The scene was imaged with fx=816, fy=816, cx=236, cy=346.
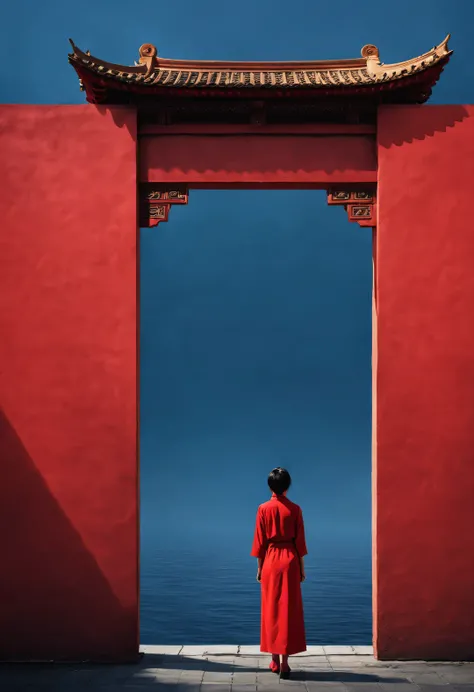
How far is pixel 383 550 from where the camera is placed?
5473 millimetres

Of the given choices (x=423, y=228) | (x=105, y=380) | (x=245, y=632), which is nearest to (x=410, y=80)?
(x=423, y=228)

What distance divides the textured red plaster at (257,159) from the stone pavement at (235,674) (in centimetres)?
327

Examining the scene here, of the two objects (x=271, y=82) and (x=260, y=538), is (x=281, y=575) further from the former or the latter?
(x=271, y=82)

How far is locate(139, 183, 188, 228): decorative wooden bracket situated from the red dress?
2.17m

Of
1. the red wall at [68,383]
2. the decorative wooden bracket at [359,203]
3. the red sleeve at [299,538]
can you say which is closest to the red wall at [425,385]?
the decorative wooden bracket at [359,203]

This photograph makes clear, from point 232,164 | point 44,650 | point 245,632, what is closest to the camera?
point 44,650

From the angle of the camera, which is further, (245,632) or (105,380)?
(245,632)

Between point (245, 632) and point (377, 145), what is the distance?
18.8 ft

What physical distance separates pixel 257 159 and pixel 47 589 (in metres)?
3.29

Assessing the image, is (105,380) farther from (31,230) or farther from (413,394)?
(413,394)

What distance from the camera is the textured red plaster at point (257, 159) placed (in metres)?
5.77

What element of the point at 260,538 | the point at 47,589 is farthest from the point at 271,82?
the point at 47,589

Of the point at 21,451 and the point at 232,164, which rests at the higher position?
the point at 232,164

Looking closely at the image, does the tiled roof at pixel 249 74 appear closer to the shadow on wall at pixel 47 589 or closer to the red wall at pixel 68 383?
the red wall at pixel 68 383
